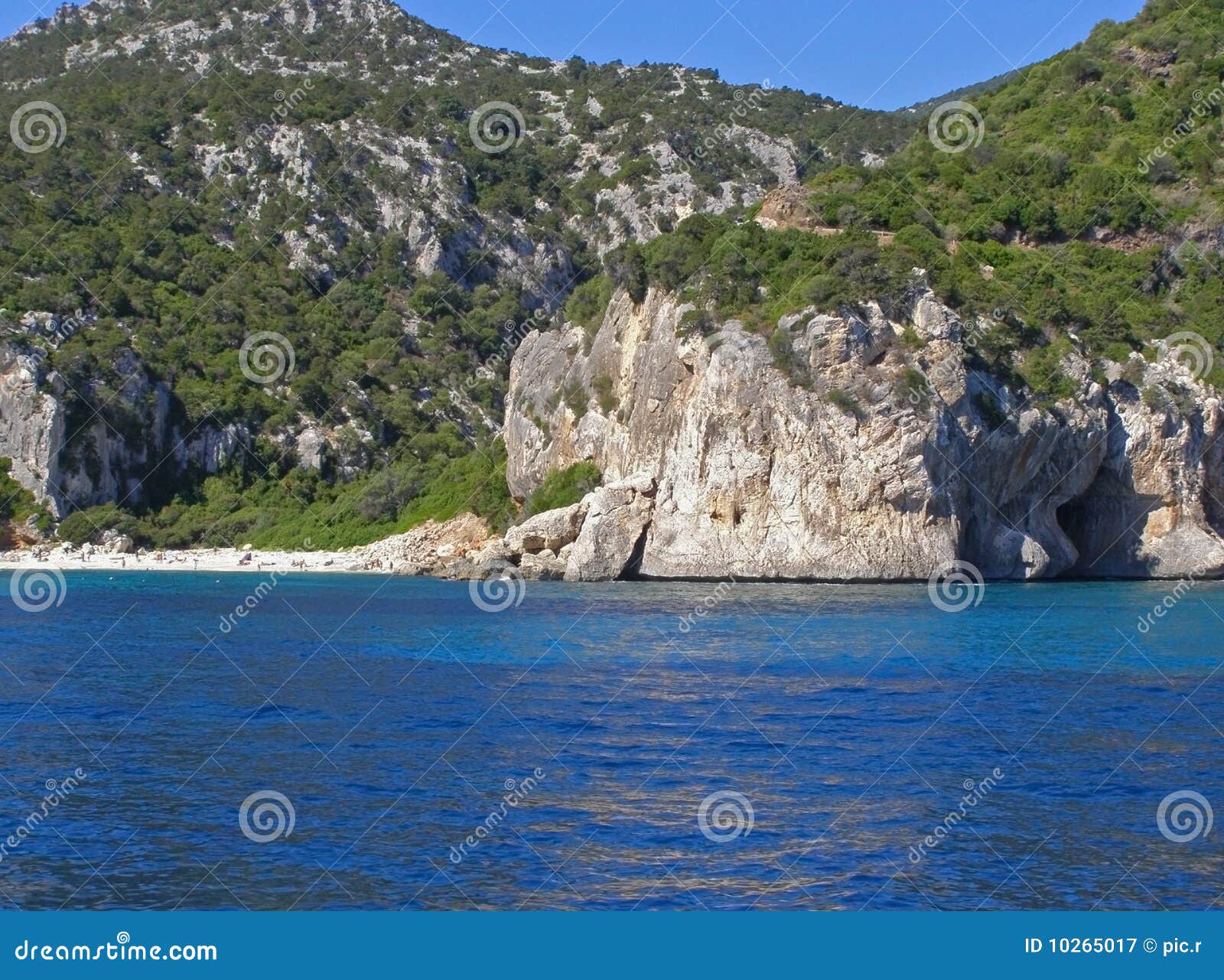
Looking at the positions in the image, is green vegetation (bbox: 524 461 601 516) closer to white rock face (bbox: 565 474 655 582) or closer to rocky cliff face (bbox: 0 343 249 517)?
white rock face (bbox: 565 474 655 582)

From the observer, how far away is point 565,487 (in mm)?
57500

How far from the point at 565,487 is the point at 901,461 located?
17274 millimetres

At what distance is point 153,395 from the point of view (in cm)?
7350

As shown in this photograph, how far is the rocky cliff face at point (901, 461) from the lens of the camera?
45938 millimetres

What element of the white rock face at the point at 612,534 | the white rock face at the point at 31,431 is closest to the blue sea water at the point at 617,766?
the white rock face at the point at 612,534

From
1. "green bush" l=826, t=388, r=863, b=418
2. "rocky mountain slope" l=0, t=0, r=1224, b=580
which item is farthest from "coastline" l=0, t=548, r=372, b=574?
"green bush" l=826, t=388, r=863, b=418

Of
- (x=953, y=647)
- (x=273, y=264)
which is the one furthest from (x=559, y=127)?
(x=953, y=647)

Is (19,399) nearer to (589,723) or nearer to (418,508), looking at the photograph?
(418,508)

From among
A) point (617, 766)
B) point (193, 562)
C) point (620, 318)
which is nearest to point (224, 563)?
point (193, 562)

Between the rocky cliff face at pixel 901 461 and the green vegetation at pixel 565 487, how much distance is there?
9.15ft

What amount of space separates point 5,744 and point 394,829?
757cm

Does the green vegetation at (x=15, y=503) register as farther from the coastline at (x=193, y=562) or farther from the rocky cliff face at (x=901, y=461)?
the rocky cliff face at (x=901, y=461)

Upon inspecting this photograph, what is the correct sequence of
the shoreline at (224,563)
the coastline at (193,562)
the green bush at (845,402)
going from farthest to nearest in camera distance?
the coastline at (193,562) → the shoreline at (224,563) → the green bush at (845,402)

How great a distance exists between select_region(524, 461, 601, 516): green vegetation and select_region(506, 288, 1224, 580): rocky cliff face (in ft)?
9.15
